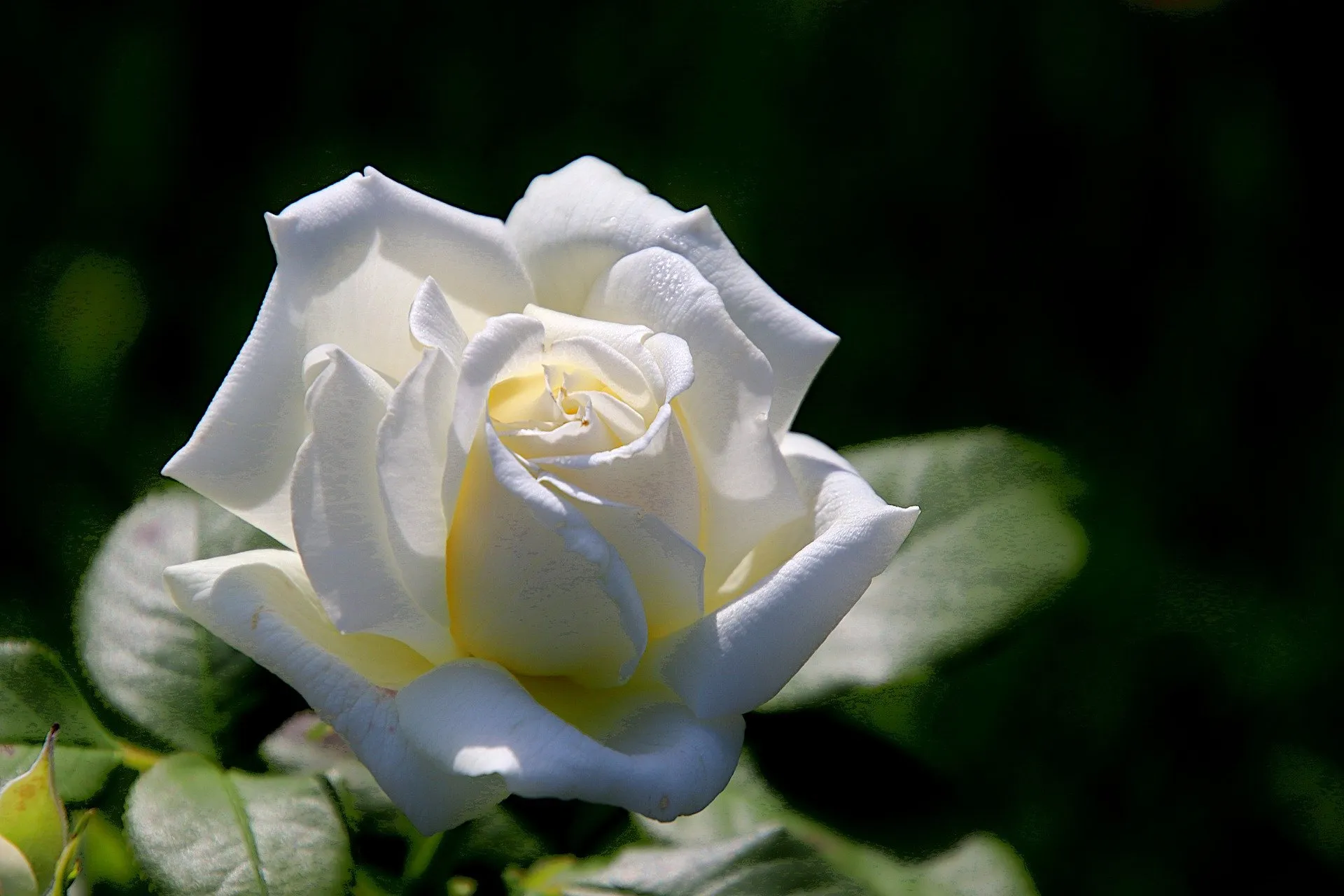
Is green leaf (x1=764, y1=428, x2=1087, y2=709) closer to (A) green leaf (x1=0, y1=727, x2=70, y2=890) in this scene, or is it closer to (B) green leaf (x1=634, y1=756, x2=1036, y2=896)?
(B) green leaf (x1=634, y1=756, x2=1036, y2=896)

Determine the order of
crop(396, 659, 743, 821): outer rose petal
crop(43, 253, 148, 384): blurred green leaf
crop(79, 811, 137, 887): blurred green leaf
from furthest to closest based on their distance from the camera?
1. crop(43, 253, 148, 384): blurred green leaf
2. crop(79, 811, 137, 887): blurred green leaf
3. crop(396, 659, 743, 821): outer rose petal

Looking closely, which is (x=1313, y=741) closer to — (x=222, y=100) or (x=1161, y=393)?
(x=1161, y=393)

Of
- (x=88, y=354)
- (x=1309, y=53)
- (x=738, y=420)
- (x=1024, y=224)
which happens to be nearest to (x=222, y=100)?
(x=88, y=354)

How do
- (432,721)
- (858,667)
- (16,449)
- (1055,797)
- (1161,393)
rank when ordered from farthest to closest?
1. (1161,393)
2. (1055,797)
3. (16,449)
4. (858,667)
5. (432,721)

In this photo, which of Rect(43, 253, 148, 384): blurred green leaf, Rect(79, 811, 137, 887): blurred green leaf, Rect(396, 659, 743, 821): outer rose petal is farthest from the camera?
Rect(43, 253, 148, 384): blurred green leaf

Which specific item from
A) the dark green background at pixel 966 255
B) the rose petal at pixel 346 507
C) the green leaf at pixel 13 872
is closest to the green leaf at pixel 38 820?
the green leaf at pixel 13 872

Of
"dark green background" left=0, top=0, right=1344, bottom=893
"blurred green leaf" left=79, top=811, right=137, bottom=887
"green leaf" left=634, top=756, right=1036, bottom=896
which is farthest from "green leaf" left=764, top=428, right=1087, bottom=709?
"dark green background" left=0, top=0, right=1344, bottom=893
